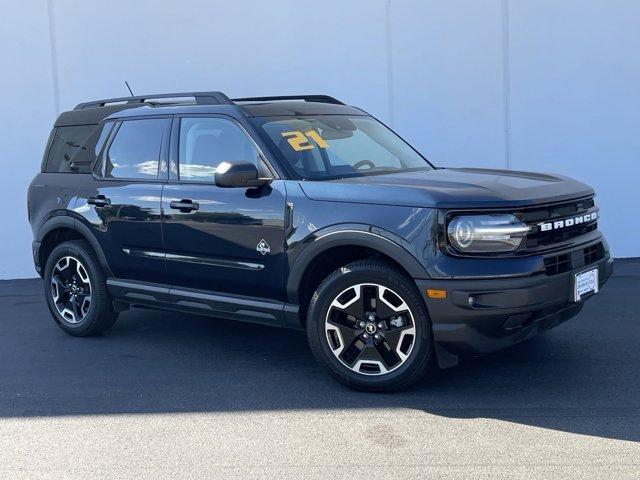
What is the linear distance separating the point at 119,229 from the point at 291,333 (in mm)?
1619

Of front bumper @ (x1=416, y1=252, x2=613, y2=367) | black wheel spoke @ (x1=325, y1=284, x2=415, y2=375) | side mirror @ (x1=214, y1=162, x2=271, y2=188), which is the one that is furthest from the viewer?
side mirror @ (x1=214, y1=162, x2=271, y2=188)

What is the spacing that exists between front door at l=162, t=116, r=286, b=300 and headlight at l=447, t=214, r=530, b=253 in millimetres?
1187

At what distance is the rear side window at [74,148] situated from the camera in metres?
6.66

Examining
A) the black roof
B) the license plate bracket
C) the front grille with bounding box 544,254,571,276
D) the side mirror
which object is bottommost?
the license plate bracket

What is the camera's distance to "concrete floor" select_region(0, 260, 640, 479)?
4004 millimetres

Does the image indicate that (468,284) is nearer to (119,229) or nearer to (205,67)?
(119,229)

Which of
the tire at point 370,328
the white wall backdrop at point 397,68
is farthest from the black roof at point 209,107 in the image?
the white wall backdrop at point 397,68

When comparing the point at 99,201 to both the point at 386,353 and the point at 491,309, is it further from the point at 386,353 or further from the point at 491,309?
the point at 491,309

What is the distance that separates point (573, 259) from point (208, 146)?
2.61 m

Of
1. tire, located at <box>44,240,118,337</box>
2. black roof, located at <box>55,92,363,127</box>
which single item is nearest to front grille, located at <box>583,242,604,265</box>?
black roof, located at <box>55,92,363,127</box>

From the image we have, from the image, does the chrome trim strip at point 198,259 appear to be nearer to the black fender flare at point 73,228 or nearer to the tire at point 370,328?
the black fender flare at point 73,228

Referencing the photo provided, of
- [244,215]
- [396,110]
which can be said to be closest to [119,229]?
[244,215]

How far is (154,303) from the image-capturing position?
19.9ft

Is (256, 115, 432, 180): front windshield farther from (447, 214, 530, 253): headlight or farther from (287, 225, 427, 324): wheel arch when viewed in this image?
(447, 214, 530, 253): headlight
